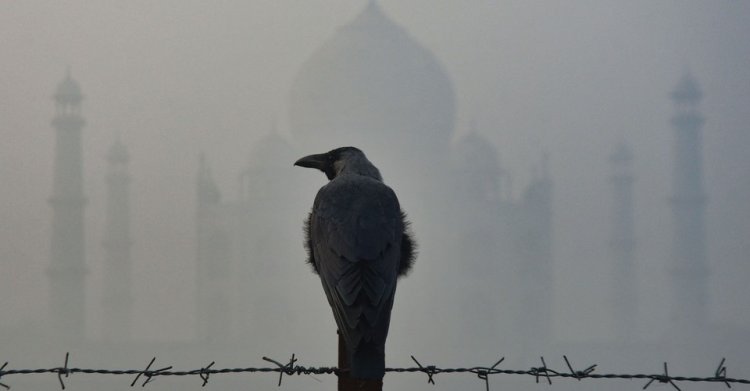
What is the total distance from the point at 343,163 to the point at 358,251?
31.3 inches

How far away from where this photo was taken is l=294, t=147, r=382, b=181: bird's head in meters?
3.68

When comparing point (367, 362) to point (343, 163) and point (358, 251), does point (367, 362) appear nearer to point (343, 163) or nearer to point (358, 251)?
point (358, 251)

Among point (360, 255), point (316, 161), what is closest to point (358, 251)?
point (360, 255)

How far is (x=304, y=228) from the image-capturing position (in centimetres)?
350

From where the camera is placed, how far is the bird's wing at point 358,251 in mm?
2793

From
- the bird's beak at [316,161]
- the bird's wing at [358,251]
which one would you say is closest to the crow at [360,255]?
the bird's wing at [358,251]

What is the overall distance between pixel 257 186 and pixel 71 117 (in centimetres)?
620

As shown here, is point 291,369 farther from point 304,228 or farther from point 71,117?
point 71,117

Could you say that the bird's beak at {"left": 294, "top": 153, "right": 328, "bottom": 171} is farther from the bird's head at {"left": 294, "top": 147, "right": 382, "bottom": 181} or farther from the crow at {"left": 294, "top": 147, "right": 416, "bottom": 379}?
the crow at {"left": 294, "top": 147, "right": 416, "bottom": 379}

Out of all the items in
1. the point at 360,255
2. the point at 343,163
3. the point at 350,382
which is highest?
the point at 343,163

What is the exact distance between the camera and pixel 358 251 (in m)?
3.03

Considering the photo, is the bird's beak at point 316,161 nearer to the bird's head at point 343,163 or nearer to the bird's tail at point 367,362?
the bird's head at point 343,163

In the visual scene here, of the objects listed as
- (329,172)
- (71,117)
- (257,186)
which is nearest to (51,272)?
(71,117)

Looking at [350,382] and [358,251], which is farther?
[358,251]
